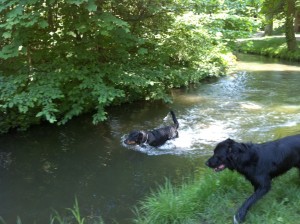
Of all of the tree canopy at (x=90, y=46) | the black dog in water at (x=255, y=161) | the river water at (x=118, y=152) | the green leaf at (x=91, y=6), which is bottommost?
the river water at (x=118, y=152)

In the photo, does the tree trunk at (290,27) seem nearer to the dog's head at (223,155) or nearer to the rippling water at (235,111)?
the rippling water at (235,111)

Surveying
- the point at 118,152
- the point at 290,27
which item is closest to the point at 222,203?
the point at 118,152

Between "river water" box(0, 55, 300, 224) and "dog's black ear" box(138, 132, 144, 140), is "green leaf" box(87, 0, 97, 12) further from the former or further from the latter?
"river water" box(0, 55, 300, 224)

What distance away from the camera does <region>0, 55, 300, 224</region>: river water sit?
21.0 feet

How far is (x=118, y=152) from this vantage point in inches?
336

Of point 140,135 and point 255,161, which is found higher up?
point 255,161

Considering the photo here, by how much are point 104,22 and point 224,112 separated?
5.57m

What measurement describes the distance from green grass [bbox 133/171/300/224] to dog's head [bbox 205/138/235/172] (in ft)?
1.96

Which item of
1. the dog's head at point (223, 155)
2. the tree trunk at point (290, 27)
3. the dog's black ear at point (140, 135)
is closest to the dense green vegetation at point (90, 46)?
the dog's black ear at point (140, 135)

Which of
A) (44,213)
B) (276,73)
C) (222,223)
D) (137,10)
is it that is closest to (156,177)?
(44,213)

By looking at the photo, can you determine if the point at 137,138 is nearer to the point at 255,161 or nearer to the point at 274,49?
the point at 255,161

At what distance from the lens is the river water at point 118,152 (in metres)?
6.39

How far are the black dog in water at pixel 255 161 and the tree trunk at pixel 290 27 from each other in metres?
22.4

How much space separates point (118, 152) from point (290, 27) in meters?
21.0
